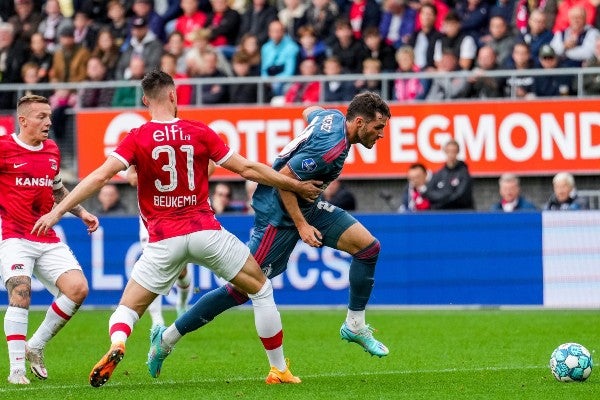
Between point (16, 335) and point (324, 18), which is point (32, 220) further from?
point (324, 18)

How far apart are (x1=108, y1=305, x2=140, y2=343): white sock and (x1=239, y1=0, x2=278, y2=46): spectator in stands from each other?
42.3 feet

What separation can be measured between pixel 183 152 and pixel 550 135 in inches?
424

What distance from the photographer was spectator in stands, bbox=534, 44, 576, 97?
1973cm

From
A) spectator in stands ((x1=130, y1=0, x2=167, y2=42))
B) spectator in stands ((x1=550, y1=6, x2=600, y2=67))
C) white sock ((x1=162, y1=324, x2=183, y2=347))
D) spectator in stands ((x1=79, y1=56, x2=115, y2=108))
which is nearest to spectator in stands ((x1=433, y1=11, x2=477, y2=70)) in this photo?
spectator in stands ((x1=550, y1=6, x2=600, y2=67))

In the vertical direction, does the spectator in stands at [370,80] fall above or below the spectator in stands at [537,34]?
below

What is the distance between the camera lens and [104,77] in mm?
23094

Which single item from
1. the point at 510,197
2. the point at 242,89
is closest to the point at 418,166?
the point at 510,197

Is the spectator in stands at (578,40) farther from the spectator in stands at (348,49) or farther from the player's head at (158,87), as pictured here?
the player's head at (158,87)

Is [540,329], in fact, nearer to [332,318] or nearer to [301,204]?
[332,318]

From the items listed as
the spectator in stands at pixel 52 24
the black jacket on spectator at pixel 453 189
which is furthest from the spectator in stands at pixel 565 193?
the spectator in stands at pixel 52 24

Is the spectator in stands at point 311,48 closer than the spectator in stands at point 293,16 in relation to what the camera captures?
Yes

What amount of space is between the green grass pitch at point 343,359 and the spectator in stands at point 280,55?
4.61m

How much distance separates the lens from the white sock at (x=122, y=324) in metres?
9.90

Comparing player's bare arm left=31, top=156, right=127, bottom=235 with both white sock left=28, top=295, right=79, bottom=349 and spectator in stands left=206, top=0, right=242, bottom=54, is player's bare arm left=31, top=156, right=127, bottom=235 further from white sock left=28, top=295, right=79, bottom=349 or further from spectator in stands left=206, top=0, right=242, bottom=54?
spectator in stands left=206, top=0, right=242, bottom=54
